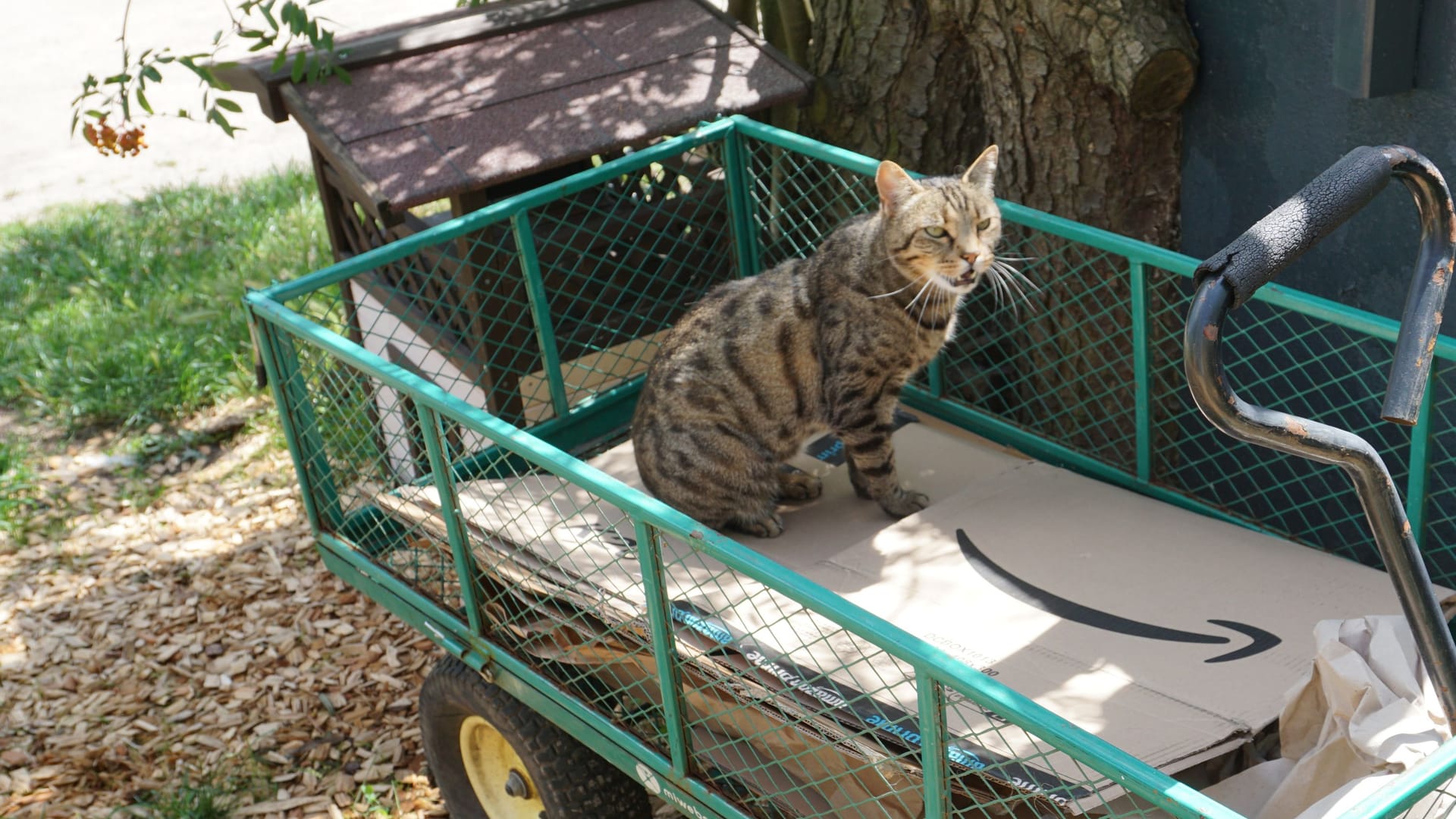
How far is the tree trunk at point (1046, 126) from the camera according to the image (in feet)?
13.6

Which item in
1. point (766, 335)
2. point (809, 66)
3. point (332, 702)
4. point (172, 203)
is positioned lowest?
point (332, 702)

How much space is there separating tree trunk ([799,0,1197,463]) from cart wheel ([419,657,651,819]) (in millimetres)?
1709

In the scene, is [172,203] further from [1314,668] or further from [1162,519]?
[1314,668]

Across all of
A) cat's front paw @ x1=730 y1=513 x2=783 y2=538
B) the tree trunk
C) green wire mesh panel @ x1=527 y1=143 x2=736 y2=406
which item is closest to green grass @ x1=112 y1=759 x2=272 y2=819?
green wire mesh panel @ x1=527 y1=143 x2=736 y2=406

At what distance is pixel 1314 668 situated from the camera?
2598mm

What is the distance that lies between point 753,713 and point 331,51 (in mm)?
2629

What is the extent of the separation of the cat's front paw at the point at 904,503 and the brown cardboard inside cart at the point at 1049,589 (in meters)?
0.05

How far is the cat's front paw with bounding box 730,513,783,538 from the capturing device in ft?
12.4

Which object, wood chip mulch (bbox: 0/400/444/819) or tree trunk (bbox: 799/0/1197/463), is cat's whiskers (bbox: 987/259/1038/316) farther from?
wood chip mulch (bbox: 0/400/444/819)

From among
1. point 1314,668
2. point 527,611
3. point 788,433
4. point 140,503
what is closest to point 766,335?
point 788,433

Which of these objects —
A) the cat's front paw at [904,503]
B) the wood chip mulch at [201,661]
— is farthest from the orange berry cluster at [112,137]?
the cat's front paw at [904,503]

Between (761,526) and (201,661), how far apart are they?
2.48 meters

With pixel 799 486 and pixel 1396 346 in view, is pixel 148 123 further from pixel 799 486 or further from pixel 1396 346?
pixel 1396 346

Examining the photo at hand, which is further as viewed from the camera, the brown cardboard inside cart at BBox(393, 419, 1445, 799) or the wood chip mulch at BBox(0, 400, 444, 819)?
the wood chip mulch at BBox(0, 400, 444, 819)
